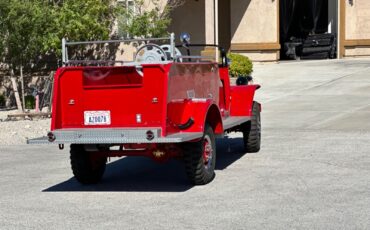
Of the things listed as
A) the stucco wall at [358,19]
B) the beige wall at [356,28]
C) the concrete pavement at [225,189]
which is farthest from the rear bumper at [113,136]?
the stucco wall at [358,19]

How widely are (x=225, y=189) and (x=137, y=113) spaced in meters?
1.47

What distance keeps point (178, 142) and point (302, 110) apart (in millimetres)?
9417

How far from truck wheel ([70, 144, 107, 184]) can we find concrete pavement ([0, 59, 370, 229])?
0.16 metres

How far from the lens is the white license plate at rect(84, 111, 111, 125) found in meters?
9.23

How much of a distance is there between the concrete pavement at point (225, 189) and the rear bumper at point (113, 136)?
2.33ft

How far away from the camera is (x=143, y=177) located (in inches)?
410

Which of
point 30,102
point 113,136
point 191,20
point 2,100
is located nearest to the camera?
point 113,136

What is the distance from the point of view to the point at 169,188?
947 cm

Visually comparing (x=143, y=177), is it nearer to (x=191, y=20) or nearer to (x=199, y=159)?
(x=199, y=159)

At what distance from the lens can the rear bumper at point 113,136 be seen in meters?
8.67

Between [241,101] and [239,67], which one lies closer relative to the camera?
[241,101]

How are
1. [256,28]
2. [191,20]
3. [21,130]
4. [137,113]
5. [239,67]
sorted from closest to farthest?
[137,113] < [21,130] < [239,67] < [191,20] < [256,28]

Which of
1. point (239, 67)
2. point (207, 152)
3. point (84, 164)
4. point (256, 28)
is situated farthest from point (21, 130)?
point (256, 28)

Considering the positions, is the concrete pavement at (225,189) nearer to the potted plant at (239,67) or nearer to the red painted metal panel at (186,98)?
the red painted metal panel at (186,98)
